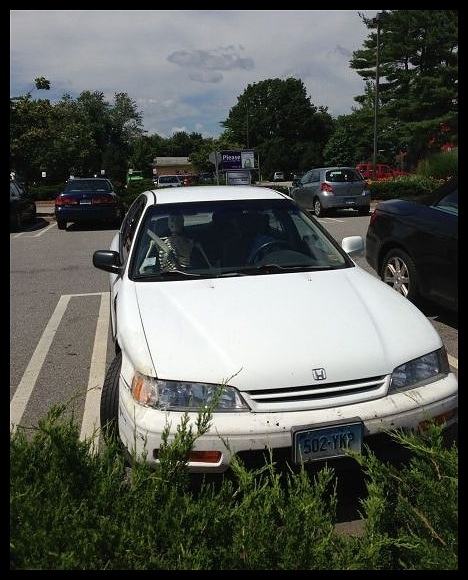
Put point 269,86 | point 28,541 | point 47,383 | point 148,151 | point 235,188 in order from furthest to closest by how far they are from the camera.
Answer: point 148,151 → point 269,86 → point 235,188 → point 47,383 → point 28,541

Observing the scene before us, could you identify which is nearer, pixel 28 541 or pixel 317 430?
pixel 28 541

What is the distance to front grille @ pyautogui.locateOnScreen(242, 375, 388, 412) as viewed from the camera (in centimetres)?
266

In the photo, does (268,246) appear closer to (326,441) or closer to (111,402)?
(111,402)

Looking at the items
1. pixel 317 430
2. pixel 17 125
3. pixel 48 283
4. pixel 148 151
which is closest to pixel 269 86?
pixel 148 151

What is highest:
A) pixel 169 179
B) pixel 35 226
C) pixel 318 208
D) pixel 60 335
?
pixel 169 179

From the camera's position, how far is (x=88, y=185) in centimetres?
1694

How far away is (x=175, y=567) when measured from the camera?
1.92 meters

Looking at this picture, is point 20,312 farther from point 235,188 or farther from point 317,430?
point 317,430

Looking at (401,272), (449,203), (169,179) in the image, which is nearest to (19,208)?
(401,272)

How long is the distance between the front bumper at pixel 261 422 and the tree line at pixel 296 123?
193 cm

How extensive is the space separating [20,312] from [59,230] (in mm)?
10196

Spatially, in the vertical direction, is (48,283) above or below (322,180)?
below

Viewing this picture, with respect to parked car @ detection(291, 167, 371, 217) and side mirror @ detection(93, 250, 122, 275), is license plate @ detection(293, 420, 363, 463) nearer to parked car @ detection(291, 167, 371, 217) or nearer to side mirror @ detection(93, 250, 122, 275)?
side mirror @ detection(93, 250, 122, 275)

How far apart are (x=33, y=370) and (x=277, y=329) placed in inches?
106
